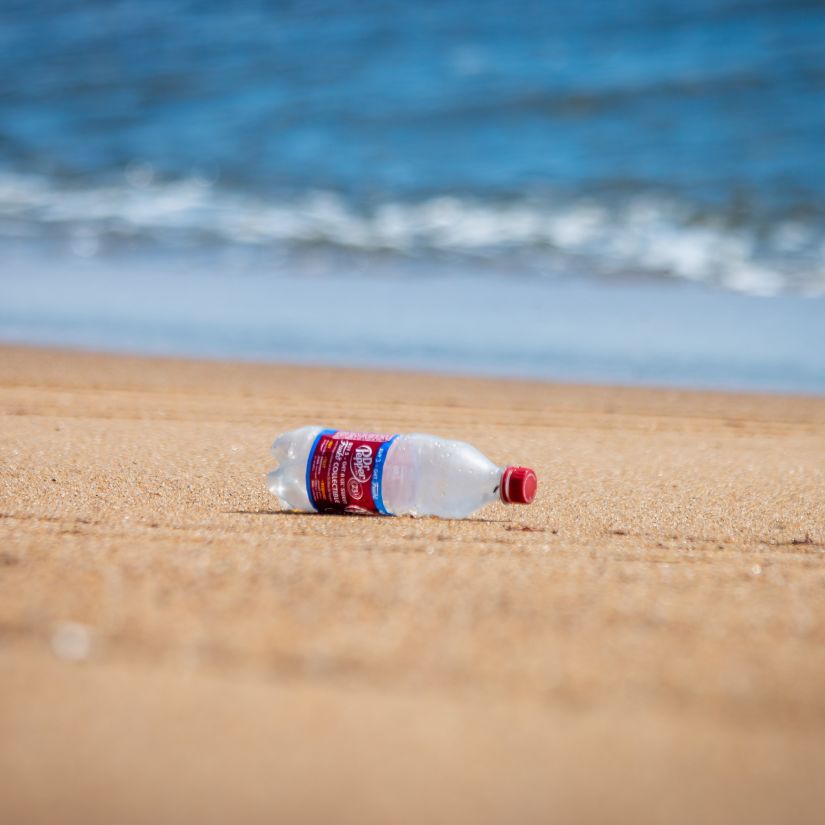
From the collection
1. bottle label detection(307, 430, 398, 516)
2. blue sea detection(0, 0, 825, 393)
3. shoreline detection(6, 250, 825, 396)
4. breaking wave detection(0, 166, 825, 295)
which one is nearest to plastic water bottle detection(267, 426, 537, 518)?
bottle label detection(307, 430, 398, 516)

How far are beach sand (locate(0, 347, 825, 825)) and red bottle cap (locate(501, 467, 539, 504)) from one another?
75mm

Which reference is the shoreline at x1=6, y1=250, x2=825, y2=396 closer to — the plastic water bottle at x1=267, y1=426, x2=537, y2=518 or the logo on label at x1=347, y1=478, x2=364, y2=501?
the plastic water bottle at x1=267, y1=426, x2=537, y2=518

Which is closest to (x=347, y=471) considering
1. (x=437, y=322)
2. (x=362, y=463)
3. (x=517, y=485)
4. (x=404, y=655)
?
(x=362, y=463)

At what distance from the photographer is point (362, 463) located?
2379mm

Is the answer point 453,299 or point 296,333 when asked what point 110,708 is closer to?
point 296,333

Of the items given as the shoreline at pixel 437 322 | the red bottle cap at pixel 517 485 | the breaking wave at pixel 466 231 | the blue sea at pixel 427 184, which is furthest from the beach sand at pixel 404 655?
the breaking wave at pixel 466 231

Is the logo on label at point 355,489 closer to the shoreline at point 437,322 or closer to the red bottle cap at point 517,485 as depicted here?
the red bottle cap at point 517,485

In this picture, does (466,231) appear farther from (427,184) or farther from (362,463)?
(362,463)

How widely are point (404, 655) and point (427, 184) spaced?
378 inches

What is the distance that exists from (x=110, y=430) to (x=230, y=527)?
53.7 inches

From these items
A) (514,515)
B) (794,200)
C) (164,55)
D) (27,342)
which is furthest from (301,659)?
(164,55)

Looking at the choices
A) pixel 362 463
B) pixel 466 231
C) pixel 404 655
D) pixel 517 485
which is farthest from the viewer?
pixel 466 231

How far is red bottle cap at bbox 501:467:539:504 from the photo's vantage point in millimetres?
2252

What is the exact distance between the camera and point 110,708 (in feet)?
4.21
